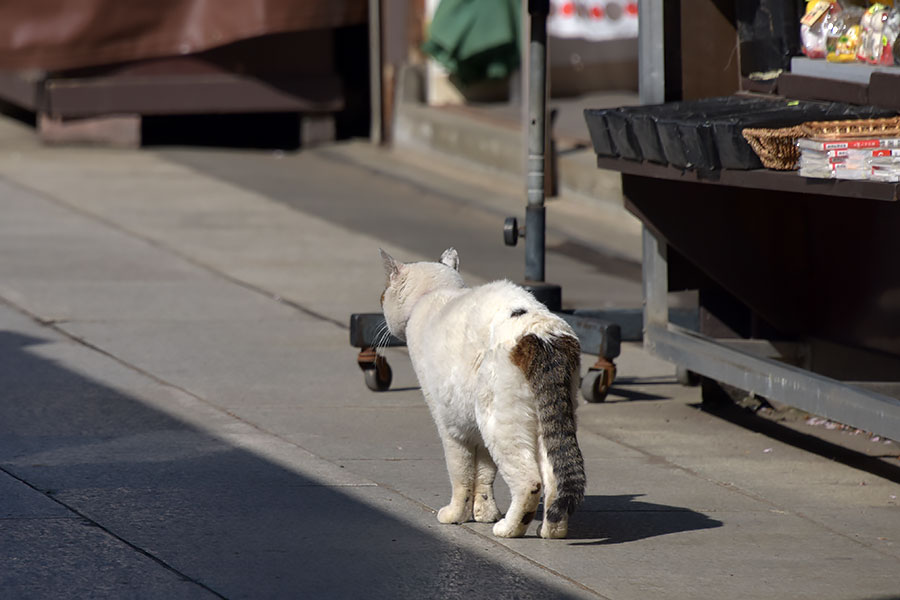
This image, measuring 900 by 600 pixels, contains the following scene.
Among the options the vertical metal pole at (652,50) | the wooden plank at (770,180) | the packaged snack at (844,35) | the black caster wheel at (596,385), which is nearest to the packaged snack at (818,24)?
the packaged snack at (844,35)

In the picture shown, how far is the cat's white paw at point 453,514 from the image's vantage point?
17.4 feet

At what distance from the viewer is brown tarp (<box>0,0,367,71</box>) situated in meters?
14.0

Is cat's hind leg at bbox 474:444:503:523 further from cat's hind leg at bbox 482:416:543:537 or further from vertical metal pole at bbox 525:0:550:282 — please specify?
vertical metal pole at bbox 525:0:550:282

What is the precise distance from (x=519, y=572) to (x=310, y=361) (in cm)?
339

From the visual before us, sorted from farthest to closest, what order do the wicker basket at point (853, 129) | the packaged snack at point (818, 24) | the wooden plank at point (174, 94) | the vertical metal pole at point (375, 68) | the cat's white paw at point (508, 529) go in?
the vertical metal pole at point (375, 68), the wooden plank at point (174, 94), the packaged snack at point (818, 24), the wicker basket at point (853, 129), the cat's white paw at point (508, 529)

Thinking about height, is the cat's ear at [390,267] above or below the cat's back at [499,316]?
above

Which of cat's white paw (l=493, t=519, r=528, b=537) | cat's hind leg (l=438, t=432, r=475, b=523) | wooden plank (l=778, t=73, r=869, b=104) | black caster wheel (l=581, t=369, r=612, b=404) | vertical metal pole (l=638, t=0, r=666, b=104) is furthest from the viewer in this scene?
black caster wheel (l=581, t=369, r=612, b=404)

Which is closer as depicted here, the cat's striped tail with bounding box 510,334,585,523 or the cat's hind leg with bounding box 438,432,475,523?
the cat's striped tail with bounding box 510,334,585,523

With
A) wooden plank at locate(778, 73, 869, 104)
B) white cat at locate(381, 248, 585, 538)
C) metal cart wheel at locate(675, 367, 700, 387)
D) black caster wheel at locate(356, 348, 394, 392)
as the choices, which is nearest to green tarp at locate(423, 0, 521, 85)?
metal cart wheel at locate(675, 367, 700, 387)

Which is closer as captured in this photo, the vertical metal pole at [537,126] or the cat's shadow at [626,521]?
the cat's shadow at [626,521]

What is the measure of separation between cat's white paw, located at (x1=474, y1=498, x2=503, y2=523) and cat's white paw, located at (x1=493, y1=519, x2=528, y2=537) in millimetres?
164

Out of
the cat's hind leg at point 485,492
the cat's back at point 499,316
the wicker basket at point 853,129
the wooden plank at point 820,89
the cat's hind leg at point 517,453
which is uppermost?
the wooden plank at point 820,89

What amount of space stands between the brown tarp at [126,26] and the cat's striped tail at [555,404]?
9812 mm

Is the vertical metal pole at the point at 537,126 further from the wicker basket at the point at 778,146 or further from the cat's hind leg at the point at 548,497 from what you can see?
the cat's hind leg at the point at 548,497
